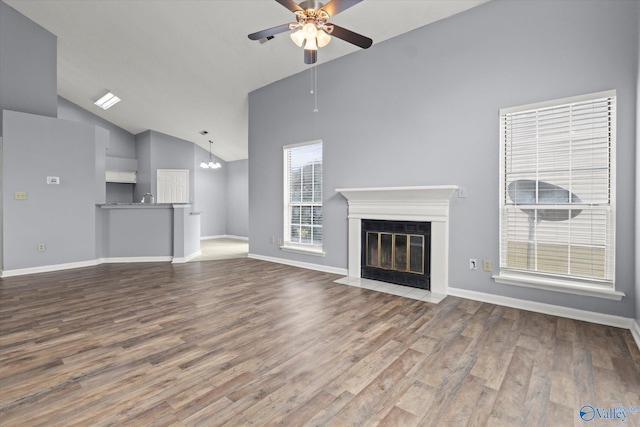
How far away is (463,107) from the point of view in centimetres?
362

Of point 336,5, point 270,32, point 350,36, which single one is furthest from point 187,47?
point 336,5

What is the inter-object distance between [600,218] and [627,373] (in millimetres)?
1466

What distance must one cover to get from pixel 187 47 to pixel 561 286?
593 cm

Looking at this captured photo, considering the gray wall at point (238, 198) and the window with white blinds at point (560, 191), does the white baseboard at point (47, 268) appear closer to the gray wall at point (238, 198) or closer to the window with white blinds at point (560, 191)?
the gray wall at point (238, 198)

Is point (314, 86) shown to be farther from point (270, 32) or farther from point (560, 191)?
point (560, 191)

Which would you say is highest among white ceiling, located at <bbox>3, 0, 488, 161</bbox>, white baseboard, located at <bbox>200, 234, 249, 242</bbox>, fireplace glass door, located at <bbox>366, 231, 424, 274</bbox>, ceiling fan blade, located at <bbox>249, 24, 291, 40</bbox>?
white ceiling, located at <bbox>3, 0, 488, 161</bbox>

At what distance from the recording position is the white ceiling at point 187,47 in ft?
12.9

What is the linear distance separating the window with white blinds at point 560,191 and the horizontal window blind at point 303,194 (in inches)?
108

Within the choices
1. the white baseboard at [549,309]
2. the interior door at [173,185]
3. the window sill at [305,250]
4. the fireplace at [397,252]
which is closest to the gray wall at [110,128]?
the interior door at [173,185]

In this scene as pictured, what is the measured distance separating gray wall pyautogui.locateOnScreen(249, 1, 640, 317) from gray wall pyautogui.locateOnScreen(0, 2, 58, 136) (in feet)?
14.4

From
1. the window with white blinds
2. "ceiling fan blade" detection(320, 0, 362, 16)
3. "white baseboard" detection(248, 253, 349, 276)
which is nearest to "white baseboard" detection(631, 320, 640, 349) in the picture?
the window with white blinds

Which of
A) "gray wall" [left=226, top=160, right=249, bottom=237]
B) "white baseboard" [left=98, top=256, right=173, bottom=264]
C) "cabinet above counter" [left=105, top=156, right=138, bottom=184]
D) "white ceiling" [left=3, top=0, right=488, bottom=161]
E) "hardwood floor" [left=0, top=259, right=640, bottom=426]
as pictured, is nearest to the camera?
"hardwood floor" [left=0, top=259, right=640, bottom=426]

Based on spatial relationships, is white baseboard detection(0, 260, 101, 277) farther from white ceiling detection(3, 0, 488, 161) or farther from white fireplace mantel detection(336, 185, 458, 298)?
white fireplace mantel detection(336, 185, 458, 298)

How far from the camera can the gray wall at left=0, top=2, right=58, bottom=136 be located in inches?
202
